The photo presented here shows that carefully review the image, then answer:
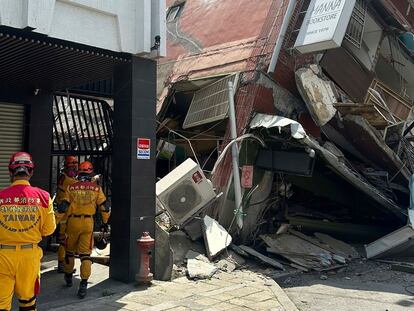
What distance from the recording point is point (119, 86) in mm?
7488

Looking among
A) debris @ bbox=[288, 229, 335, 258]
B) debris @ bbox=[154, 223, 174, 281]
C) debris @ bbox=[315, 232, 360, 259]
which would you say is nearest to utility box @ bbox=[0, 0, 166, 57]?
debris @ bbox=[154, 223, 174, 281]

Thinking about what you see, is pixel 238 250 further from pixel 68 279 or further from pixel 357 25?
pixel 357 25

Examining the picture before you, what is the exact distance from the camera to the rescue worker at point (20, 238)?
178 inches

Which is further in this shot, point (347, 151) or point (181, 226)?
point (347, 151)

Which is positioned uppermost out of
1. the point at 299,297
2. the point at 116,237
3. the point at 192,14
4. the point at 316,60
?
the point at 192,14

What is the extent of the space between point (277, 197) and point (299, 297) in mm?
3966

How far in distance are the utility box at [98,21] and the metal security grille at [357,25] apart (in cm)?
638

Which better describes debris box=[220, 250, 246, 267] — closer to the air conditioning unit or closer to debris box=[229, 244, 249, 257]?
debris box=[229, 244, 249, 257]

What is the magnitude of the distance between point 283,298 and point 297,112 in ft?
18.7

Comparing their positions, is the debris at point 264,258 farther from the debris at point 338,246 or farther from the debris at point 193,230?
the debris at point 338,246

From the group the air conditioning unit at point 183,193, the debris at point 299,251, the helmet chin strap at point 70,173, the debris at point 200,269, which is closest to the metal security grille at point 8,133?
the helmet chin strap at point 70,173

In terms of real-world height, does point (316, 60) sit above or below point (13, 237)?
above

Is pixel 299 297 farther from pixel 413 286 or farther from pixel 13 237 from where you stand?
pixel 13 237

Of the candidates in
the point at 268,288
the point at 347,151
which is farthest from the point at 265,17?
the point at 268,288
